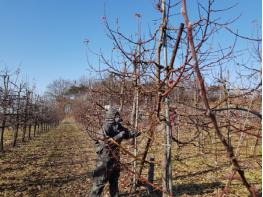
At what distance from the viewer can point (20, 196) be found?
21.6 ft

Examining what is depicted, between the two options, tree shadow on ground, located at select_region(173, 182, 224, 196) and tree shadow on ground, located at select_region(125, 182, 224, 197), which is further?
tree shadow on ground, located at select_region(173, 182, 224, 196)

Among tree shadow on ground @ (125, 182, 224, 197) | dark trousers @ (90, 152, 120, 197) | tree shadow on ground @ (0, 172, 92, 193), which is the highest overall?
dark trousers @ (90, 152, 120, 197)

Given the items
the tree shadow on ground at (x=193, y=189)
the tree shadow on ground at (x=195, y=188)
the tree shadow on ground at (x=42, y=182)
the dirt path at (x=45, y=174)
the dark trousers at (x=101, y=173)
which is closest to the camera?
the dark trousers at (x=101, y=173)

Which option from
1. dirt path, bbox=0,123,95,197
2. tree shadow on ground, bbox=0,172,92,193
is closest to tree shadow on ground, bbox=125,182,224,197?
dirt path, bbox=0,123,95,197

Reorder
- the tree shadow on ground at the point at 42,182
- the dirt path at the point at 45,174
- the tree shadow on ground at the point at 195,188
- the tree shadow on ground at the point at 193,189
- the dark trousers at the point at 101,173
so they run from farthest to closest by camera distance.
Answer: the tree shadow on ground at the point at 42,182, the dirt path at the point at 45,174, the tree shadow on ground at the point at 195,188, the tree shadow on ground at the point at 193,189, the dark trousers at the point at 101,173

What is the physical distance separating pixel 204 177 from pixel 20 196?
14.2 ft

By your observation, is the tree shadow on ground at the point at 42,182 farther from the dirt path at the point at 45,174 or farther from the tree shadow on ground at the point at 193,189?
the tree shadow on ground at the point at 193,189

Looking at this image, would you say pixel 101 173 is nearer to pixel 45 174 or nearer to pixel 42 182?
pixel 42 182

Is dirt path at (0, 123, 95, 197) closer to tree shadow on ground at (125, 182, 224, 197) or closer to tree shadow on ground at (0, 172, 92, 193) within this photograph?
tree shadow on ground at (0, 172, 92, 193)

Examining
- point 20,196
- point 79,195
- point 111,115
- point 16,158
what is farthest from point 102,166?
point 16,158

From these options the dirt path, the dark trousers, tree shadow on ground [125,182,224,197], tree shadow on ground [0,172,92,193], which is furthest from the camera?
tree shadow on ground [0,172,92,193]

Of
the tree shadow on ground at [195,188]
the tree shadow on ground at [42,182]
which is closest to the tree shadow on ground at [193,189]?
the tree shadow on ground at [195,188]

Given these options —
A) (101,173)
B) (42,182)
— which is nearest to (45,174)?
(42,182)

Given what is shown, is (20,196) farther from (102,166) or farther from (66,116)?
(66,116)
